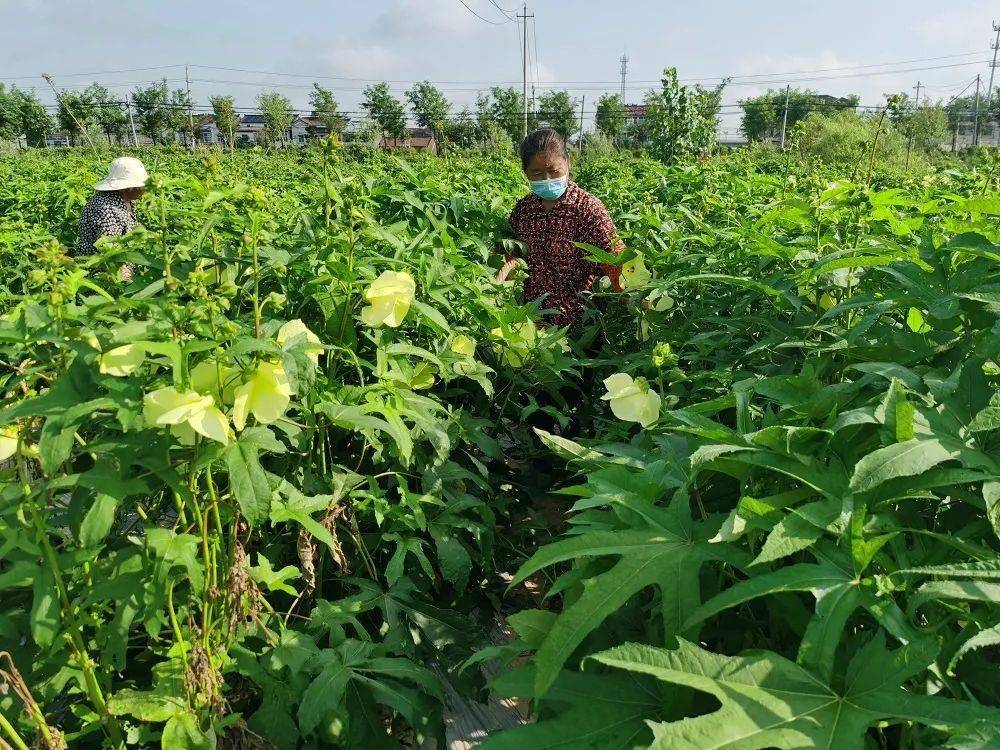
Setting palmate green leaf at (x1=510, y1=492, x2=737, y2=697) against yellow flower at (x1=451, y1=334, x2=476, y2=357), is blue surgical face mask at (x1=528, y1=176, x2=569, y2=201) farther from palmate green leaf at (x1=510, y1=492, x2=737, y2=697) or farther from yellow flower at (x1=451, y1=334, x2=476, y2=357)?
palmate green leaf at (x1=510, y1=492, x2=737, y2=697)

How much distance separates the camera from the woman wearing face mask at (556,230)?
12.0 ft

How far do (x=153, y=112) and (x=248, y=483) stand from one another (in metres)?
47.9

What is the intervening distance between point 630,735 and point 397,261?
151 cm

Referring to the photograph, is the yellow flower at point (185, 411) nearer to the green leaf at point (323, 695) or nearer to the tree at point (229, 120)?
the green leaf at point (323, 695)

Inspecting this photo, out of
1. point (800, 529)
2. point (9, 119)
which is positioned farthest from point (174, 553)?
point (9, 119)

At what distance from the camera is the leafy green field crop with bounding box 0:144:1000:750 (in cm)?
94

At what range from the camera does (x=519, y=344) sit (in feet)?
8.43

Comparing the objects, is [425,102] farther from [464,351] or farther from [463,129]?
[464,351]

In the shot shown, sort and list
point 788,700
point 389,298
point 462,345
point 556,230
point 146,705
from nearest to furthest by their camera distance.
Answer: point 788,700 → point 146,705 → point 389,298 → point 462,345 → point 556,230

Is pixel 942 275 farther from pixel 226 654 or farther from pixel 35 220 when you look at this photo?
pixel 35 220

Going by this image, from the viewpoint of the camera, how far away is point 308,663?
1644 mm

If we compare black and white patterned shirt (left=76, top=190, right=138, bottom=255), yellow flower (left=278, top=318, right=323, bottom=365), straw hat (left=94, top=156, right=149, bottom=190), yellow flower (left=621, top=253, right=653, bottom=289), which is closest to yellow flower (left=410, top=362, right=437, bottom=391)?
yellow flower (left=278, top=318, right=323, bottom=365)

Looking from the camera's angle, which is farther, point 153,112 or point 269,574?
point 153,112

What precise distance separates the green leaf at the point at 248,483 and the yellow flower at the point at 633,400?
29.1 inches
